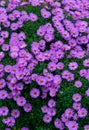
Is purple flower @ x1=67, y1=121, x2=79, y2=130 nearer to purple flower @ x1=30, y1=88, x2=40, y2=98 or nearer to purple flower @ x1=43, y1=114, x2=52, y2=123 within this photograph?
purple flower @ x1=43, y1=114, x2=52, y2=123

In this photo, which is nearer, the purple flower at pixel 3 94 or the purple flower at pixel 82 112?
the purple flower at pixel 82 112

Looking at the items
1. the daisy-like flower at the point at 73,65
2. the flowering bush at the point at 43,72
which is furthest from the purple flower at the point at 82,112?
the daisy-like flower at the point at 73,65

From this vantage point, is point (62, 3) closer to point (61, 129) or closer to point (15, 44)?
point (15, 44)

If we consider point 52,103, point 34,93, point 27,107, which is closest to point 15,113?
point 27,107

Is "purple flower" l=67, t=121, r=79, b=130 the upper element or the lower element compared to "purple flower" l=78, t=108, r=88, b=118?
lower

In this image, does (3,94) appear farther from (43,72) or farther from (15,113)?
(43,72)

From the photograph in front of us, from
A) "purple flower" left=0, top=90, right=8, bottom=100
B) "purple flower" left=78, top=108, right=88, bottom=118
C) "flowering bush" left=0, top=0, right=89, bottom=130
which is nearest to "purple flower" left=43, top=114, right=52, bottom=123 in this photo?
"flowering bush" left=0, top=0, right=89, bottom=130

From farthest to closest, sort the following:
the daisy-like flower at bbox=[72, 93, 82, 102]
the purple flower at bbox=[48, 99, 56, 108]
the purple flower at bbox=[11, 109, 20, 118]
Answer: the purple flower at bbox=[11, 109, 20, 118], the purple flower at bbox=[48, 99, 56, 108], the daisy-like flower at bbox=[72, 93, 82, 102]

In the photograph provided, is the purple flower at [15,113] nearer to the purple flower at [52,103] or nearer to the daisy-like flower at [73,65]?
the purple flower at [52,103]
